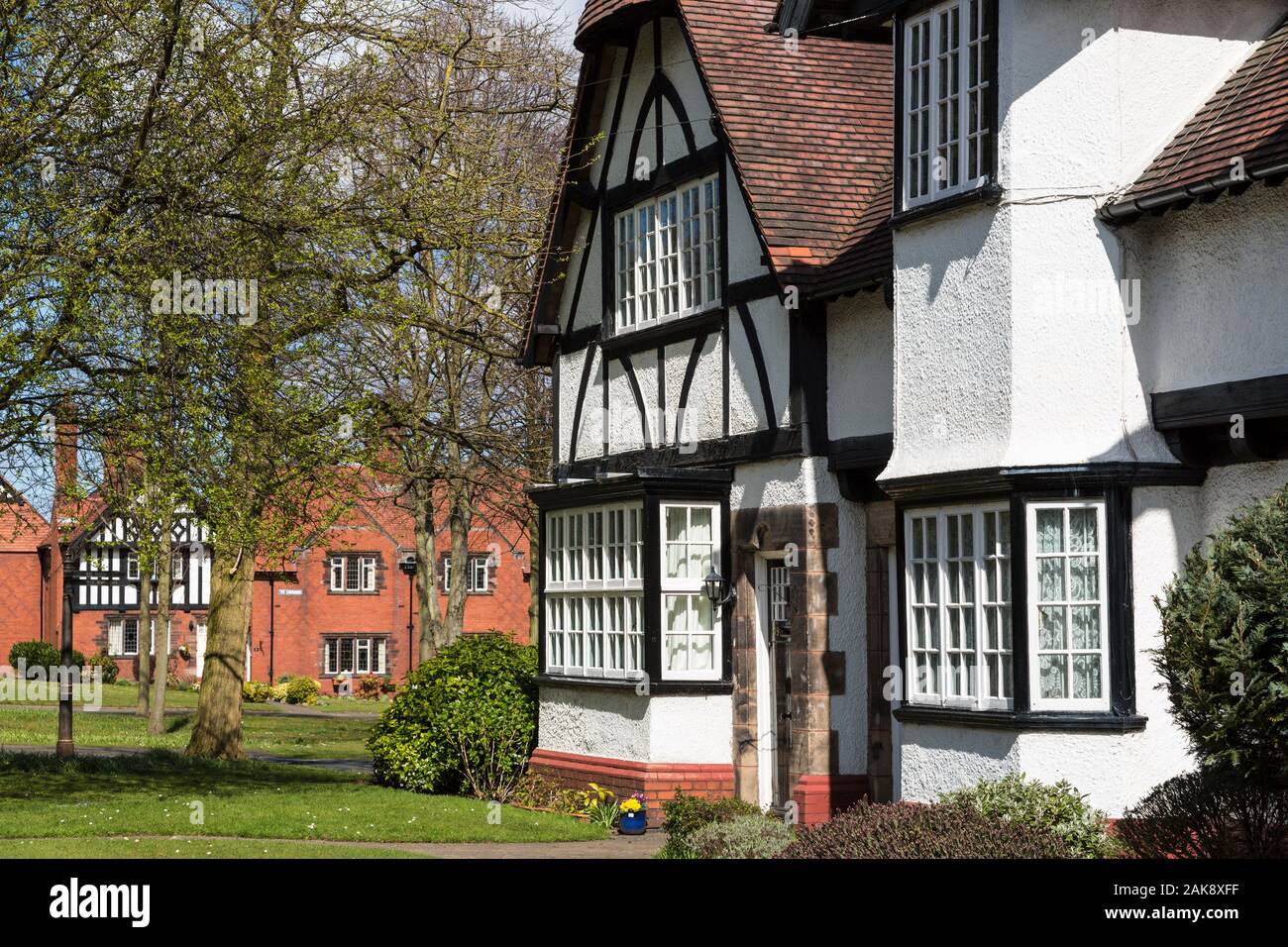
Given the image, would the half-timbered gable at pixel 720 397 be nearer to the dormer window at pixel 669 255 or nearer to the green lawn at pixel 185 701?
the dormer window at pixel 669 255

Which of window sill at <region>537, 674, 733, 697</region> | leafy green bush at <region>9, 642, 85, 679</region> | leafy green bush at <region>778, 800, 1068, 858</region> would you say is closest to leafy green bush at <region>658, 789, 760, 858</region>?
window sill at <region>537, 674, 733, 697</region>

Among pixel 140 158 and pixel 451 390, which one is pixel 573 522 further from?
pixel 451 390

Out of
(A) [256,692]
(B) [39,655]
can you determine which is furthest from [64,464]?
(B) [39,655]

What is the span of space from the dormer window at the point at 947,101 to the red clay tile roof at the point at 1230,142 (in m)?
1.29

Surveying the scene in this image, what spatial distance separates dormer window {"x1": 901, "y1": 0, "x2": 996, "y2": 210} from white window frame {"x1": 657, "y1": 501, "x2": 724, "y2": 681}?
513 centimetres

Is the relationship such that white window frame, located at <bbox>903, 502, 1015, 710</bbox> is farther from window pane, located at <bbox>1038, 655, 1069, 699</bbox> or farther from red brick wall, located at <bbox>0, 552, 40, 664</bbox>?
red brick wall, located at <bbox>0, 552, 40, 664</bbox>

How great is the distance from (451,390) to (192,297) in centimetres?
1393

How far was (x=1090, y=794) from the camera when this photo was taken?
11938 millimetres

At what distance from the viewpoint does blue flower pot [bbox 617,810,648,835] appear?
16891mm

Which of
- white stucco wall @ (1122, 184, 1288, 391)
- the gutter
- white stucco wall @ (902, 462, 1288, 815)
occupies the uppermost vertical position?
the gutter

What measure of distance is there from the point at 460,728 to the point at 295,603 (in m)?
38.0

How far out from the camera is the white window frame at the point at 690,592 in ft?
58.3

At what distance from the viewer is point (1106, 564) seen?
39.7 feet
